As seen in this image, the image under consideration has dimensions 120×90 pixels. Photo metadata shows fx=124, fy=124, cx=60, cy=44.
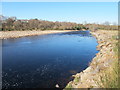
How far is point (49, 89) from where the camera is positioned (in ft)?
24.3

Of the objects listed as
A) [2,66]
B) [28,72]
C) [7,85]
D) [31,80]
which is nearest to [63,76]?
[31,80]

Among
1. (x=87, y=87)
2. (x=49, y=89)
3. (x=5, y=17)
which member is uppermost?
(x=5, y=17)

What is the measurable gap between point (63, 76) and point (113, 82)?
5008 millimetres

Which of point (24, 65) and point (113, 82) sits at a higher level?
point (113, 82)

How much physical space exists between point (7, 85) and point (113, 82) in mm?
6492

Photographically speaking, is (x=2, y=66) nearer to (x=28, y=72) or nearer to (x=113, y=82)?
(x=28, y=72)

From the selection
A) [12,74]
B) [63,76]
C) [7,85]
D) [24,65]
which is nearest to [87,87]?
[63,76]

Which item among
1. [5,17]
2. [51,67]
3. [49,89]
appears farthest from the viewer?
[5,17]

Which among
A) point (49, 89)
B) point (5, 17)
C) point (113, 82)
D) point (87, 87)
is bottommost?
point (49, 89)

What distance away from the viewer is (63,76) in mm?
9180

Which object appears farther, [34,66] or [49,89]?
[34,66]

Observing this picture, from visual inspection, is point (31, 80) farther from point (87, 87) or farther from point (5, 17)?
point (5, 17)

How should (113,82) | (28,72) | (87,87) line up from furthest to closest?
(28,72), (87,87), (113,82)

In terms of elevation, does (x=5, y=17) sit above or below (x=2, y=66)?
above
